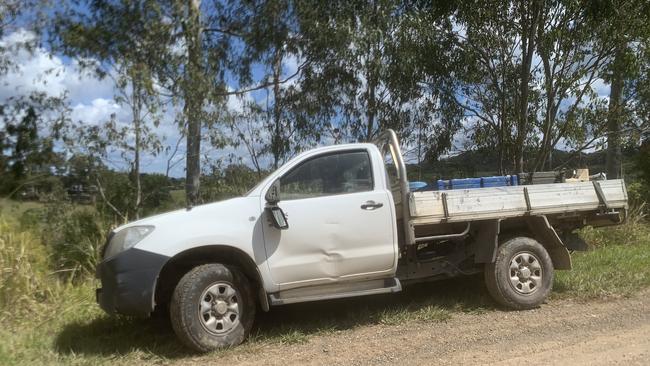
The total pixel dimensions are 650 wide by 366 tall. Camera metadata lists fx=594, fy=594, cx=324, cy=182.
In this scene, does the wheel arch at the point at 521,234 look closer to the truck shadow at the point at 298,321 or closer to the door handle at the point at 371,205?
the truck shadow at the point at 298,321

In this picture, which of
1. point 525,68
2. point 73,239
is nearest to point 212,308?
point 73,239

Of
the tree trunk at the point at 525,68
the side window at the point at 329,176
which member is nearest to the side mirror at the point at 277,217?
the side window at the point at 329,176

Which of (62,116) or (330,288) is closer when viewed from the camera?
(330,288)

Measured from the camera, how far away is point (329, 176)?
6125mm

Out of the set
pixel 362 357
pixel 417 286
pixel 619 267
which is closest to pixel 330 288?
pixel 362 357

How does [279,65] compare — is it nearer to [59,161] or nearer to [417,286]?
[59,161]

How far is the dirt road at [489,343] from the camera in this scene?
5191 mm

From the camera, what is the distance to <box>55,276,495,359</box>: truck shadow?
568 cm

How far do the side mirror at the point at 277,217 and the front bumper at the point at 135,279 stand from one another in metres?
1.04

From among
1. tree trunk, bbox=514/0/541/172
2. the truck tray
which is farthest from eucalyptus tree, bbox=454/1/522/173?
the truck tray

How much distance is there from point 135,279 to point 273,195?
4.83 feet

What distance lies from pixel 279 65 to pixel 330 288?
619 cm

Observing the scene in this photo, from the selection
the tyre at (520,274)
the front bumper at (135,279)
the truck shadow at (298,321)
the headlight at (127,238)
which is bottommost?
the truck shadow at (298,321)

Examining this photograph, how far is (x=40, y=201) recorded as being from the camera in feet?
32.2
